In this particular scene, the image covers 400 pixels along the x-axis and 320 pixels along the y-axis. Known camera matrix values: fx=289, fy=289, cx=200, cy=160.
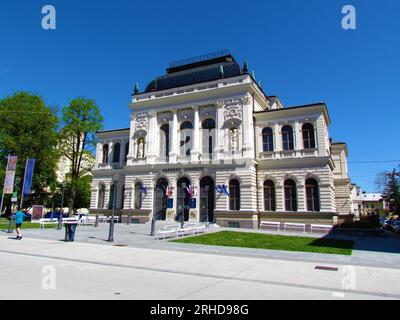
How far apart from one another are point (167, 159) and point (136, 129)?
6.51 m

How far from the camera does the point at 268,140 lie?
3338 centimetres

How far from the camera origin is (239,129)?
33.0 metres

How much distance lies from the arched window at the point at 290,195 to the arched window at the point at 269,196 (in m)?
1.40

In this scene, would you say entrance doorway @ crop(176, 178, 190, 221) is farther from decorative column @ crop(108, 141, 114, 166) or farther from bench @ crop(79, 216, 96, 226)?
decorative column @ crop(108, 141, 114, 166)

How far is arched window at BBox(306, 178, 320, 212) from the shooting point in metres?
29.5

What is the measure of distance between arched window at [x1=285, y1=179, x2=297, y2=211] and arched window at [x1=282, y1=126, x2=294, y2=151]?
3.82 metres

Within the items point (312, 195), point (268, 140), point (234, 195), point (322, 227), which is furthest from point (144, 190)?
point (322, 227)

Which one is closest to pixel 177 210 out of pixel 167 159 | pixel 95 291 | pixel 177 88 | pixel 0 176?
pixel 167 159

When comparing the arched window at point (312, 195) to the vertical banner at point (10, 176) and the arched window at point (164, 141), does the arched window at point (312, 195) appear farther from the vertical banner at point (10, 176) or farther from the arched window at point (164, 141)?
the vertical banner at point (10, 176)

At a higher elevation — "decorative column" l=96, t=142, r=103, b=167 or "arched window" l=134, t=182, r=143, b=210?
"decorative column" l=96, t=142, r=103, b=167

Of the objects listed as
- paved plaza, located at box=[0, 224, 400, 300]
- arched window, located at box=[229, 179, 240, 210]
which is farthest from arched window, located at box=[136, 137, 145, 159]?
paved plaza, located at box=[0, 224, 400, 300]

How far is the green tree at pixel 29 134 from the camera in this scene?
1572 inches

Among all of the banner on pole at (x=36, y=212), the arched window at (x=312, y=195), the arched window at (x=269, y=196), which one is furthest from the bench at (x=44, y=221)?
the arched window at (x=312, y=195)

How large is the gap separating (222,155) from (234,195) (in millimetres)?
4700
